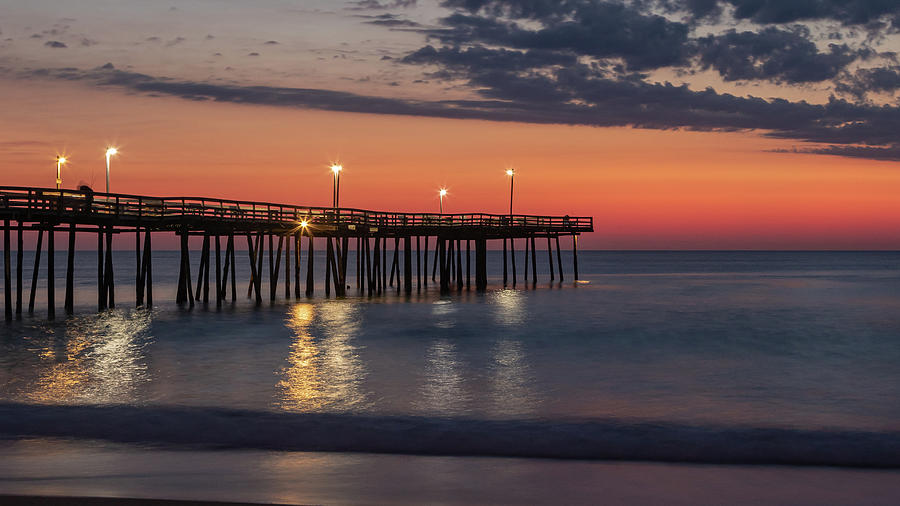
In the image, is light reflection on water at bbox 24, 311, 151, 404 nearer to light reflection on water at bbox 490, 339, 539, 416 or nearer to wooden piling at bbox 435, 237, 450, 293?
light reflection on water at bbox 490, 339, 539, 416

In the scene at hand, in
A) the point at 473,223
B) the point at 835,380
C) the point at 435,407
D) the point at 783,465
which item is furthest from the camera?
the point at 473,223

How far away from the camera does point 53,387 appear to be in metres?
17.5

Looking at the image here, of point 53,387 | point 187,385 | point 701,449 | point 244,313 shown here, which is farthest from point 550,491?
point 244,313

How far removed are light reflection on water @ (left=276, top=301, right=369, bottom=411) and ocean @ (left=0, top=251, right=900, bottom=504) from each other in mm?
98

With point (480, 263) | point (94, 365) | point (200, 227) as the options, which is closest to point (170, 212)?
point (200, 227)

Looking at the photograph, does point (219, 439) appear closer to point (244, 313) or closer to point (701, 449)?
point (701, 449)

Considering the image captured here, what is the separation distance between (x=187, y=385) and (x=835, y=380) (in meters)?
15.5

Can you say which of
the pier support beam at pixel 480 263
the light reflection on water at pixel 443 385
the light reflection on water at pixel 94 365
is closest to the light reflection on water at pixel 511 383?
the light reflection on water at pixel 443 385

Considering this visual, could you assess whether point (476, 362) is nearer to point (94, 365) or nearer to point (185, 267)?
point (94, 365)

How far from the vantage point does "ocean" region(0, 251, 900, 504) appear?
10.6m

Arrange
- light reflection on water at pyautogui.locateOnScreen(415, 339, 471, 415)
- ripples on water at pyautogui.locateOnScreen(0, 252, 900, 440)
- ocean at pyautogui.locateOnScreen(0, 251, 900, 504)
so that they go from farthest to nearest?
ripples on water at pyautogui.locateOnScreen(0, 252, 900, 440) < light reflection on water at pyautogui.locateOnScreen(415, 339, 471, 415) < ocean at pyautogui.locateOnScreen(0, 251, 900, 504)

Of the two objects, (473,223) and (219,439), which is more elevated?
(473,223)

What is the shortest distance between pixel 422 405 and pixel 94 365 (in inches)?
389

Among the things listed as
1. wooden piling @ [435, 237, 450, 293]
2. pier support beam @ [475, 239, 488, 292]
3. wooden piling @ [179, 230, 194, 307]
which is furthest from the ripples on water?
pier support beam @ [475, 239, 488, 292]
